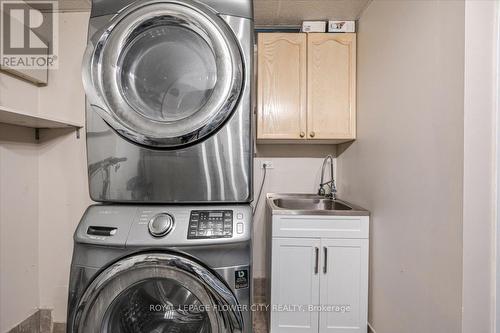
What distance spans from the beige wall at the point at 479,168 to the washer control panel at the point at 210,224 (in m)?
0.93

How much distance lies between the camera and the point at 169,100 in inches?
42.5

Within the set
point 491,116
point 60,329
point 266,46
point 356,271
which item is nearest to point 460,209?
point 491,116

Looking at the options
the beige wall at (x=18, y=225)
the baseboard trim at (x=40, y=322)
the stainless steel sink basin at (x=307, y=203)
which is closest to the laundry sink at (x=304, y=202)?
the stainless steel sink basin at (x=307, y=203)

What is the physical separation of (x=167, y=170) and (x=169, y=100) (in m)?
0.32

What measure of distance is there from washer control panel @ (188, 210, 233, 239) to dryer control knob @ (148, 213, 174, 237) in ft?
0.26

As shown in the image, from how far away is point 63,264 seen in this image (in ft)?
6.15

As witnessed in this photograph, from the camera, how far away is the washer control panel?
94 centimetres

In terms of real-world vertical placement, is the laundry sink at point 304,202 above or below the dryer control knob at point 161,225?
below

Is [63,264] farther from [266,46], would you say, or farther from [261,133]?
[266,46]

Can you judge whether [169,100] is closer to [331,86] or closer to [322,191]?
[331,86]

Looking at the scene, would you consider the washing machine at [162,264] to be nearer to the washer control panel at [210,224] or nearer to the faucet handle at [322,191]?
the washer control panel at [210,224]

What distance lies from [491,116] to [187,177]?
4.05 feet

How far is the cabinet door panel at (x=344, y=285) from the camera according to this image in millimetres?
1607

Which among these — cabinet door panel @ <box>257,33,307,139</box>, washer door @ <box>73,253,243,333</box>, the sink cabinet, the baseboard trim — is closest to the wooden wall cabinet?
cabinet door panel @ <box>257,33,307,139</box>
